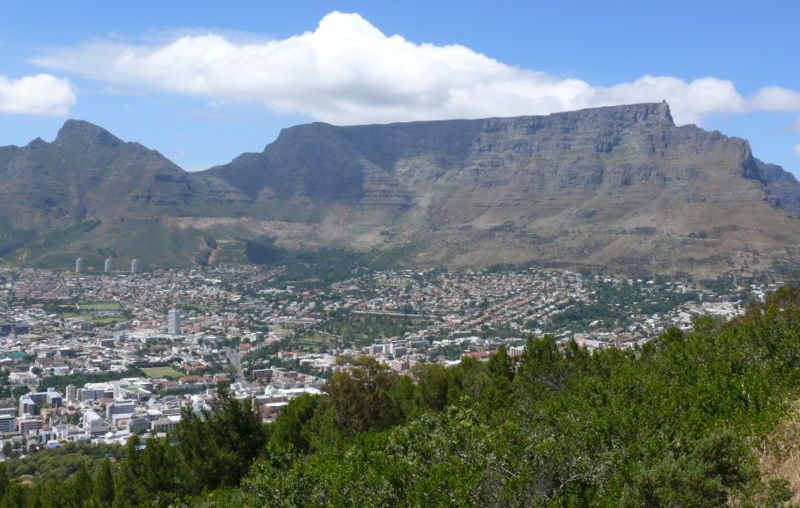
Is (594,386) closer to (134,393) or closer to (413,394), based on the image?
(413,394)

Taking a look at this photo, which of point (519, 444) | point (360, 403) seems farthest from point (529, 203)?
point (519, 444)

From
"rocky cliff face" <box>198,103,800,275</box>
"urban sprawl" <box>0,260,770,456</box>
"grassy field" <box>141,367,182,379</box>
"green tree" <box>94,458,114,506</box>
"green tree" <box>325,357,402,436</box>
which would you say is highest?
"rocky cliff face" <box>198,103,800,275</box>

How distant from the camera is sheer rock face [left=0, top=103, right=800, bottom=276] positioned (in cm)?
13138

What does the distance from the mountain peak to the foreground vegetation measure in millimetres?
185106

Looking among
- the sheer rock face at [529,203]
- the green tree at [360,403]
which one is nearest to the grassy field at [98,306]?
the sheer rock face at [529,203]

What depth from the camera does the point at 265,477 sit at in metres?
14.0

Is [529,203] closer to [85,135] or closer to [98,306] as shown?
[98,306]

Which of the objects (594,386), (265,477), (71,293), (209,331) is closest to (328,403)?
(594,386)

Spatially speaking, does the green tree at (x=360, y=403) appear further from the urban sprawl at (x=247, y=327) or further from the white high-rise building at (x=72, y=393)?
the white high-rise building at (x=72, y=393)

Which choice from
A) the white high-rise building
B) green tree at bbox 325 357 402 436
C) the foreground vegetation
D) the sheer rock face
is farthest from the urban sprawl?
the sheer rock face

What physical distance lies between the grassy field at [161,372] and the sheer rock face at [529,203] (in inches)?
2964

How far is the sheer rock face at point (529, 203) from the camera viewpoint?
5172 inches

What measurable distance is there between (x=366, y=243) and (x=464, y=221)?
79.5 ft

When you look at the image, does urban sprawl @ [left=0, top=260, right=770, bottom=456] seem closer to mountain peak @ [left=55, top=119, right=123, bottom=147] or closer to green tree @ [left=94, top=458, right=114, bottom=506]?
green tree @ [left=94, top=458, right=114, bottom=506]
